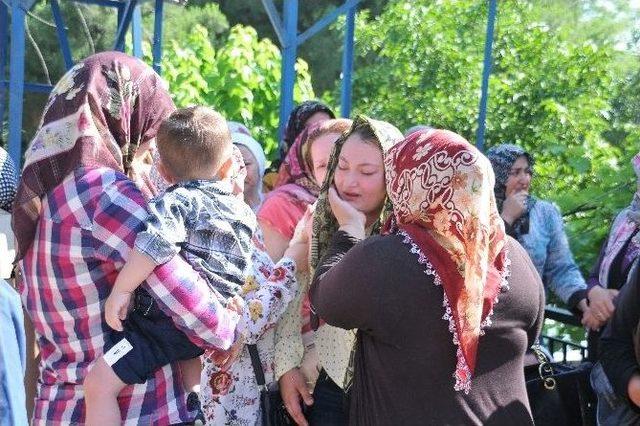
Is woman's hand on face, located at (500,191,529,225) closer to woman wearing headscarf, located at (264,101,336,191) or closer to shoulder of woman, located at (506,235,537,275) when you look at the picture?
woman wearing headscarf, located at (264,101,336,191)

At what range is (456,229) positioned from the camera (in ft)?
6.46

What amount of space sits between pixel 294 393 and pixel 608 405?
1.15 metres

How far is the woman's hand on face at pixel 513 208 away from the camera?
162 inches

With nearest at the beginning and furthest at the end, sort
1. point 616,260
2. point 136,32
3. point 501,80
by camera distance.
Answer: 1. point 616,260
2. point 136,32
3. point 501,80

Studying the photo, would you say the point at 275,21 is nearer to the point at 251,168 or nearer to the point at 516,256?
the point at 251,168

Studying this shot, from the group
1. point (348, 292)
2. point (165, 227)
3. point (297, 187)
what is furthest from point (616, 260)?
point (165, 227)

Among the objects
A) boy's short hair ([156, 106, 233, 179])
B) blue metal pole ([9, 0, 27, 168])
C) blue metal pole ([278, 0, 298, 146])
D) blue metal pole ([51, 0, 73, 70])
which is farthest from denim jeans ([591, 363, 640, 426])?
blue metal pole ([51, 0, 73, 70])


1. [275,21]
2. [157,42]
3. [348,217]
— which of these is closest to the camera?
[348,217]

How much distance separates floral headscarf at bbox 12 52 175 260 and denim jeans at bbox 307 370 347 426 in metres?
0.84

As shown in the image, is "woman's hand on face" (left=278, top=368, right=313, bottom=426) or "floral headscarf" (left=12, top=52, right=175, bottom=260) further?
"woman's hand on face" (left=278, top=368, right=313, bottom=426)

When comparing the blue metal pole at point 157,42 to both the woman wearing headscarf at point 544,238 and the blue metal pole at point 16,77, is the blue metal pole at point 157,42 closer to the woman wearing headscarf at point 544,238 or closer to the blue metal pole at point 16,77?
the blue metal pole at point 16,77

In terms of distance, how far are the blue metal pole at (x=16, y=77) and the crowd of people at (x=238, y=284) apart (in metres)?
2.20

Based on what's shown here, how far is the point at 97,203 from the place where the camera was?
6.93 feet

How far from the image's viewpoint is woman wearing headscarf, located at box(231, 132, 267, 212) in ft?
12.7
